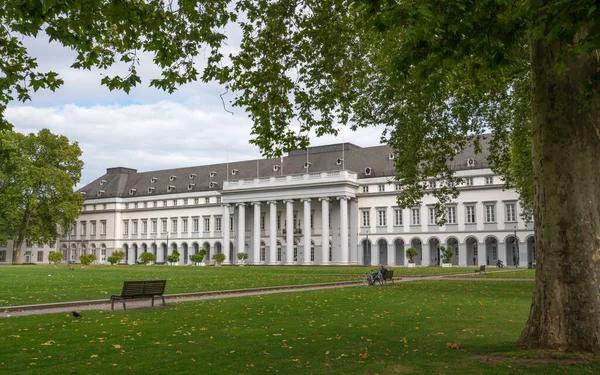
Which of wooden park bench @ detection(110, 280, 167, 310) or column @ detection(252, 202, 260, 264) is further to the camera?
column @ detection(252, 202, 260, 264)

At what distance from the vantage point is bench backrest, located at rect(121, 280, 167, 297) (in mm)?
15336

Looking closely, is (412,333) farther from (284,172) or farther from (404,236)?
(284,172)

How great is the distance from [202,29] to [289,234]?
65.0m

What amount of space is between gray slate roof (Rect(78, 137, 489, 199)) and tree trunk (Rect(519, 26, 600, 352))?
58062 millimetres

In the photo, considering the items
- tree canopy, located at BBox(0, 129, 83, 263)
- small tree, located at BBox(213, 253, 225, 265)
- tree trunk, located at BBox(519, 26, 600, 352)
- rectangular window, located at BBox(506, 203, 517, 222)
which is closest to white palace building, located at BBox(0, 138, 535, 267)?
rectangular window, located at BBox(506, 203, 517, 222)

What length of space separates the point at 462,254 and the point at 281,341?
62.1m

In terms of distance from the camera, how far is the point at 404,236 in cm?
7312

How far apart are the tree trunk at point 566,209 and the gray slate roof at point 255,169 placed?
58062 mm

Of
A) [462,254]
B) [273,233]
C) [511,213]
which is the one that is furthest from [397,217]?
[273,233]

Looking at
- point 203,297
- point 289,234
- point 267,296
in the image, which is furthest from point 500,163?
point 289,234

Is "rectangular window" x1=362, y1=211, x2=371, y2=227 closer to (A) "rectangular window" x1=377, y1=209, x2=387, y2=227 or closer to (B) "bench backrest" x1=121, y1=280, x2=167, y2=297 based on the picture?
(A) "rectangular window" x1=377, y1=209, x2=387, y2=227

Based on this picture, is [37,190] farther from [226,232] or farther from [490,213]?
[490,213]

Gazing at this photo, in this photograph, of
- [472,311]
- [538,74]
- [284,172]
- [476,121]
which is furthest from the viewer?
[284,172]

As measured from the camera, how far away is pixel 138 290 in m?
15.8
